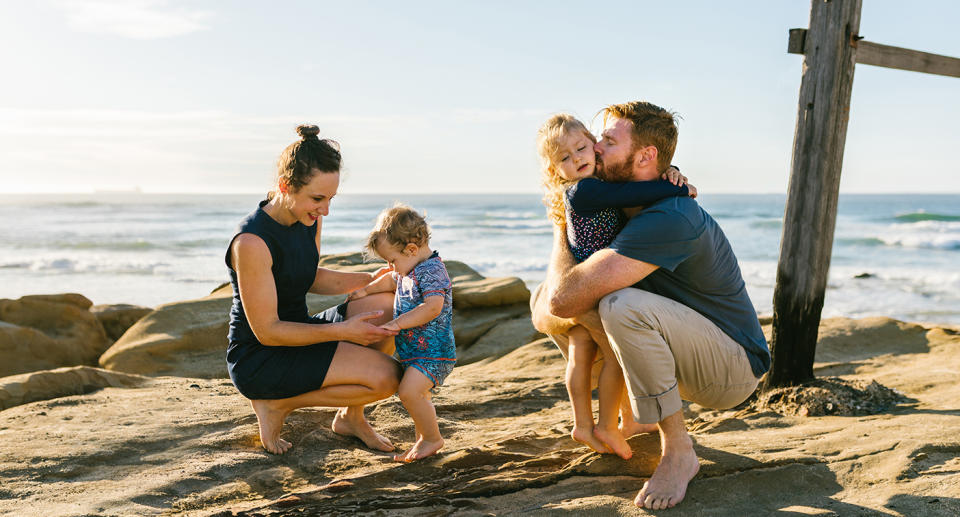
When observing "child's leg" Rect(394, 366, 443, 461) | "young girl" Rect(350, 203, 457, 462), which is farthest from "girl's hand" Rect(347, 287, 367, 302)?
"child's leg" Rect(394, 366, 443, 461)

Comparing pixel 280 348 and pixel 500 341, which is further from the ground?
pixel 280 348

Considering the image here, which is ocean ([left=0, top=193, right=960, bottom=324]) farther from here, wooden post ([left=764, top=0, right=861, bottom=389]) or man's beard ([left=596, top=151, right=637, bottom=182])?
man's beard ([left=596, top=151, right=637, bottom=182])

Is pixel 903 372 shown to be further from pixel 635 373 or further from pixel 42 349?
pixel 42 349

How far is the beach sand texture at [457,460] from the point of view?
8.82ft

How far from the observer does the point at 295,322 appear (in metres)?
3.32

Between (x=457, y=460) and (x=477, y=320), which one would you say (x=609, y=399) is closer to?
(x=457, y=460)

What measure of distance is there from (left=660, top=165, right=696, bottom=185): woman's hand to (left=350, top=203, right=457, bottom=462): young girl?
43.1 inches

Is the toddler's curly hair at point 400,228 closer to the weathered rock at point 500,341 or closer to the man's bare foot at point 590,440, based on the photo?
the man's bare foot at point 590,440

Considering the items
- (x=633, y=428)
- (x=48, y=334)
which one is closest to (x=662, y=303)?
(x=633, y=428)

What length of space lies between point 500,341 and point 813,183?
3.48 metres

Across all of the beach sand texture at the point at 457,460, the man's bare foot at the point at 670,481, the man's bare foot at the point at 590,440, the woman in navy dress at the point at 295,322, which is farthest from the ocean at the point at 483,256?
the man's bare foot at the point at 670,481

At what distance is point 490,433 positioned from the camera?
3822mm

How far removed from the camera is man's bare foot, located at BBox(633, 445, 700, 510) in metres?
2.60

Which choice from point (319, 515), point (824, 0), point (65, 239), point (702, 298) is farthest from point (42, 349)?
point (65, 239)
